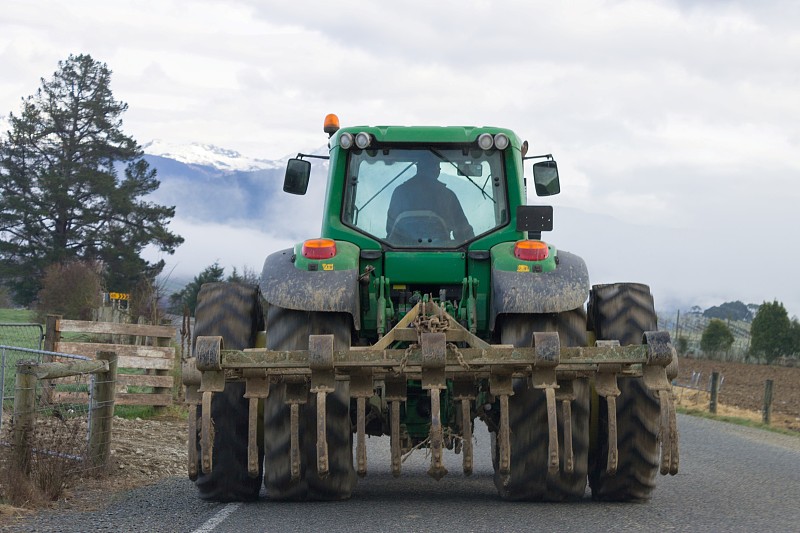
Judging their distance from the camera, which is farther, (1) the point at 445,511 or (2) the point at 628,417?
(2) the point at 628,417

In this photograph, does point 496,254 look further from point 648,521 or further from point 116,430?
point 116,430

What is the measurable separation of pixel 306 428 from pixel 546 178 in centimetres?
319

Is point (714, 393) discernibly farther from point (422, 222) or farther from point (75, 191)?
point (75, 191)

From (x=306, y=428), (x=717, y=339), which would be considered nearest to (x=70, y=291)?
(x=306, y=428)

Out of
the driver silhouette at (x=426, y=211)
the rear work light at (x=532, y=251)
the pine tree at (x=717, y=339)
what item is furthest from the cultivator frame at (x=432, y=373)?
the pine tree at (x=717, y=339)

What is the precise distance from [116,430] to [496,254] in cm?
779

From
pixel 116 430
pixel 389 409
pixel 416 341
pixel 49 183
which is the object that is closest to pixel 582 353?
pixel 416 341

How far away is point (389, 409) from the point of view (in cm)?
852

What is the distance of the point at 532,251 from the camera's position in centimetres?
846

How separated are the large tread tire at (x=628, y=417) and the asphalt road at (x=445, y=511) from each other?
186 millimetres

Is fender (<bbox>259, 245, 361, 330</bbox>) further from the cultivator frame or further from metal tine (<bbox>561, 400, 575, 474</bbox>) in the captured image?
metal tine (<bbox>561, 400, 575, 474</bbox>)

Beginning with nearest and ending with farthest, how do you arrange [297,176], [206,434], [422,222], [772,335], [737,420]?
[206,434], [422,222], [297,176], [737,420], [772,335]

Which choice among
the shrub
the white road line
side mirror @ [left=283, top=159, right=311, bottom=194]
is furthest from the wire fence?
the shrub

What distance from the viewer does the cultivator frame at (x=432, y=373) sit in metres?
7.46
